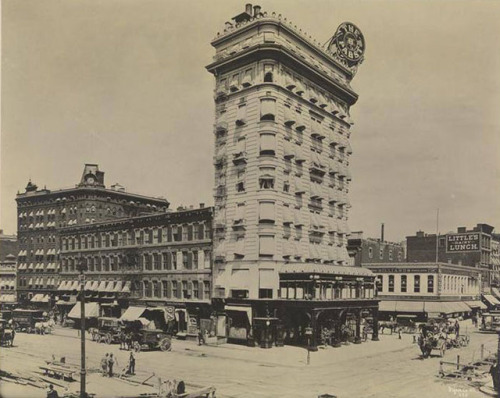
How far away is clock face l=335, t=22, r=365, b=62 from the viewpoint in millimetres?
49844

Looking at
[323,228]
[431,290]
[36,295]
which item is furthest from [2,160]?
[431,290]

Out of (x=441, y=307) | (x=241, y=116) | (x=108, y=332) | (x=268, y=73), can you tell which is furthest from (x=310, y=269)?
(x=441, y=307)

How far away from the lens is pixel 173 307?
47250 millimetres

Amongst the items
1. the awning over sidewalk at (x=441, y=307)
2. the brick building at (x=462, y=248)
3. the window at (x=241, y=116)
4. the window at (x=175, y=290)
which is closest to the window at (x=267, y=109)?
→ the window at (x=241, y=116)

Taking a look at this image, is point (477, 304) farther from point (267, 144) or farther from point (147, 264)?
point (147, 264)

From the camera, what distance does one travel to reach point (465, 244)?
76.1 meters

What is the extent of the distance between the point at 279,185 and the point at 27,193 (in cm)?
4149

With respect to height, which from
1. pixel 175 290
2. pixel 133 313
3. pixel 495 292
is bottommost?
pixel 495 292

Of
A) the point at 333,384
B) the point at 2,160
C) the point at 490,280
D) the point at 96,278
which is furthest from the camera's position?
the point at 490,280

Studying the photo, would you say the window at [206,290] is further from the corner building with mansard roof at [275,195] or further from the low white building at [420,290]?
the low white building at [420,290]

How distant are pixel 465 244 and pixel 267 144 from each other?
154 ft

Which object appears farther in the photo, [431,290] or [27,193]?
[27,193]

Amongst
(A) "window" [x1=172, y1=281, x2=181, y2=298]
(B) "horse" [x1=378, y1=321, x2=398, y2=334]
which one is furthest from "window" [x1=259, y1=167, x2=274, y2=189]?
(B) "horse" [x1=378, y1=321, x2=398, y2=334]

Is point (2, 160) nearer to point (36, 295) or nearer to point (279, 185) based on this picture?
point (279, 185)
